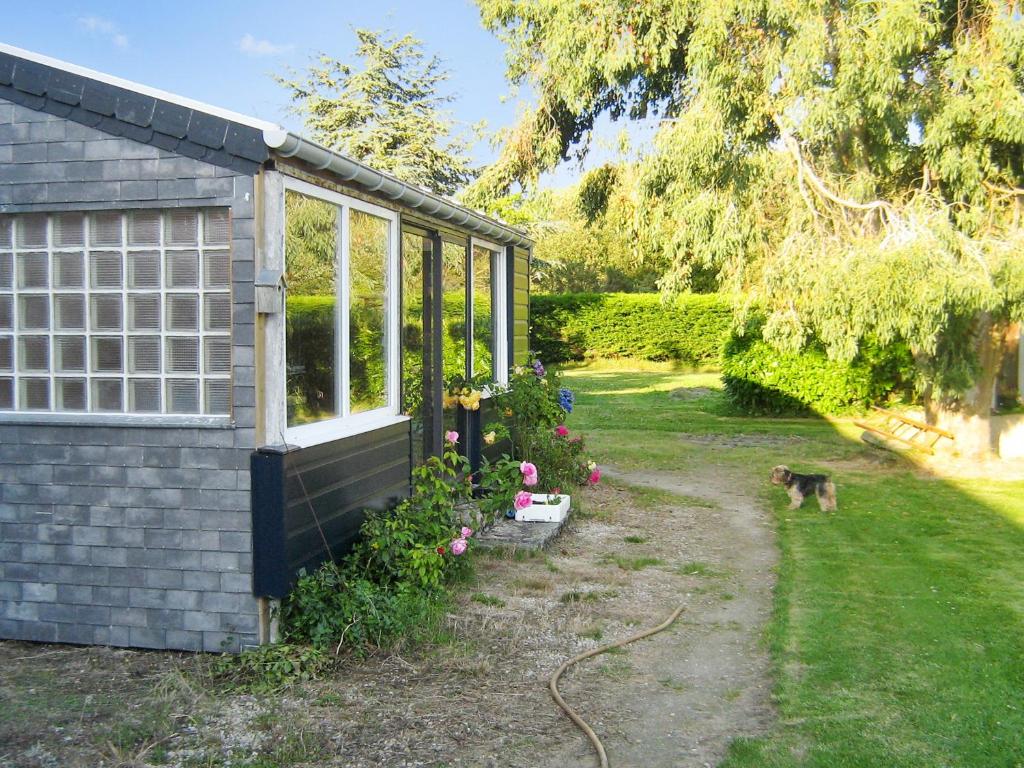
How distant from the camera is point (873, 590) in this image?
6277 millimetres

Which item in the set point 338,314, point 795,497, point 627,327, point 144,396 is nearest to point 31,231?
point 144,396

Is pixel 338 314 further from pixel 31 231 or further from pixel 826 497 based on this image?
pixel 826 497

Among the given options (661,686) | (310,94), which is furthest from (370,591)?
(310,94)

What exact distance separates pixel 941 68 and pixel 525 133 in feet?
18.5

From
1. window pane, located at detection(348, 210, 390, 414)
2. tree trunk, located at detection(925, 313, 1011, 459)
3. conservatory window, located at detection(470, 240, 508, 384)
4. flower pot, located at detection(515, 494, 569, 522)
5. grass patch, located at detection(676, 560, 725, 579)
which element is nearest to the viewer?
window pane, located at detection(348, 210, 390, 414)

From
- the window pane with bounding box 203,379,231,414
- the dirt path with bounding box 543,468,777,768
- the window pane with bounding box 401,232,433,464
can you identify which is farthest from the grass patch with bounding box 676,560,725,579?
the window pane with bounding box 203,379,231,414

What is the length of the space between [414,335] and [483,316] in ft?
5.72

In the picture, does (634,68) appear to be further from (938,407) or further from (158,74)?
(158,74)

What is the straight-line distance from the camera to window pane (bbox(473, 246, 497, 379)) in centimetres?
844

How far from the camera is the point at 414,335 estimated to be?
702cm

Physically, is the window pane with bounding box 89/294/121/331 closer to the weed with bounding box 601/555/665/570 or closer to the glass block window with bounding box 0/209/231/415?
the glass block window with bounding box 0/209/231/415

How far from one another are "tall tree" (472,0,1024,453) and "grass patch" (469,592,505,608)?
5.19 m

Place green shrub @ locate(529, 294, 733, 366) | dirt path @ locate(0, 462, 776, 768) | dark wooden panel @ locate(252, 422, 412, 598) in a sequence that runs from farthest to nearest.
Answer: green shrub @ locate(529, 294, 733, 366), dark wooden panel @ locate(252, 422, 412, 598), dirt path @ locate(0, 462, 776, 768)

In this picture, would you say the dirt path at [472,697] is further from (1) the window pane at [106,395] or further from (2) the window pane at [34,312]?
(2) the window pane at [34,312]
